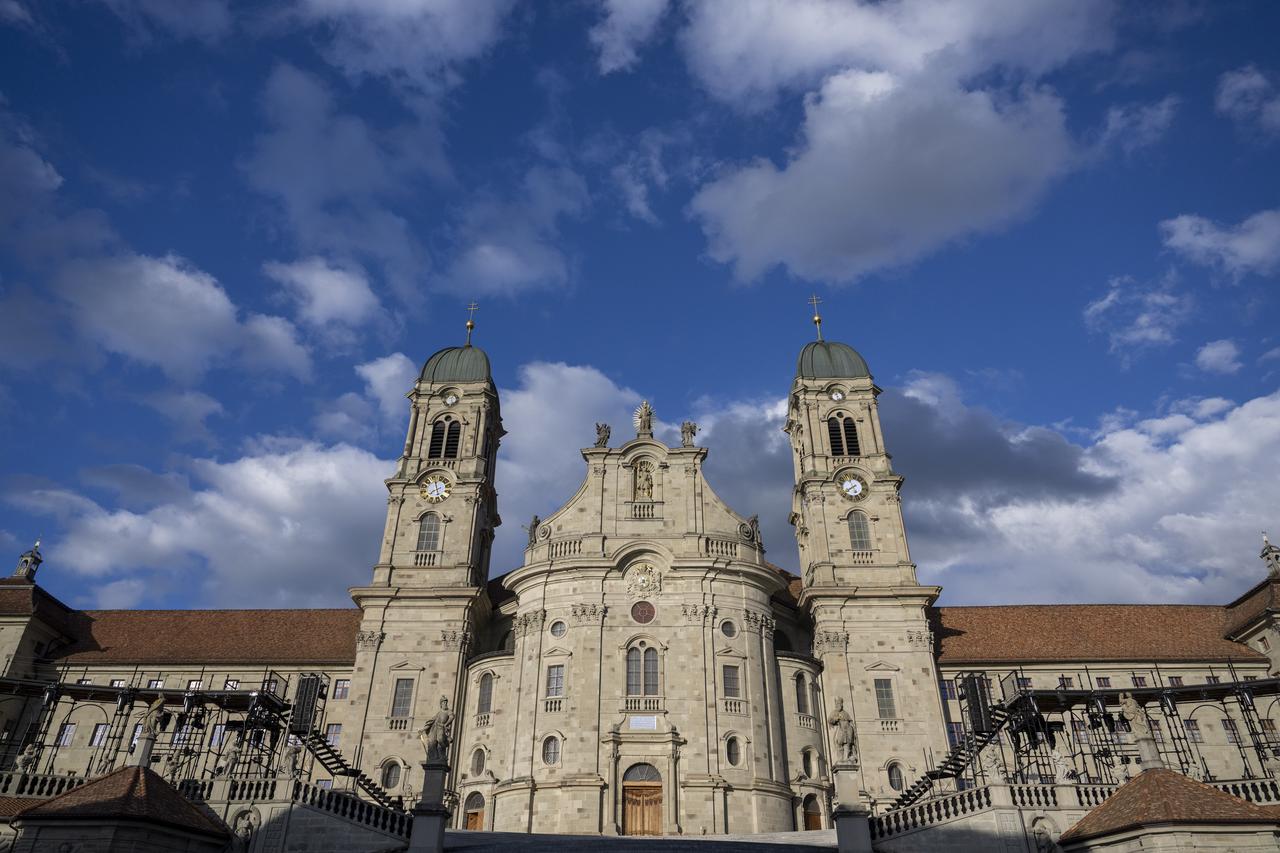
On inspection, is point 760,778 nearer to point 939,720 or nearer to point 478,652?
point 939,720

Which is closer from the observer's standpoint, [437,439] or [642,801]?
[642,801]

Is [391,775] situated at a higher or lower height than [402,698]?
lower

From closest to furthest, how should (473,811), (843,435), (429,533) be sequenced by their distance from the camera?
(473,811) → (429,533) → (843,435)

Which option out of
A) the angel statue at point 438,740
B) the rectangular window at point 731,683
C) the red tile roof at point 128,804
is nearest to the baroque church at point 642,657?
the rectangular window at point 731,683

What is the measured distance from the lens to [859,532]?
5047cm

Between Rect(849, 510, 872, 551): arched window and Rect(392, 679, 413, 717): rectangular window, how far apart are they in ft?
81.5

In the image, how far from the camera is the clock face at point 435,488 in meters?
51.0

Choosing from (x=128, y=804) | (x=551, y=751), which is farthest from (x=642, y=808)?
(x=128, y=804)

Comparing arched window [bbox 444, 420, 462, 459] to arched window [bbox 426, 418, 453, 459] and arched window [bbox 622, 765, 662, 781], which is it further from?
arched window [bbox 622, 765, 662, 781]

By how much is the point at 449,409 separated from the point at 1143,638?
41.6 meters

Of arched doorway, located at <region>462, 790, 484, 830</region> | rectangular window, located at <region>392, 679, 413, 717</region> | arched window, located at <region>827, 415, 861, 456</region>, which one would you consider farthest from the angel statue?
arched window, located at <region>827, 415, 861, 456</region>

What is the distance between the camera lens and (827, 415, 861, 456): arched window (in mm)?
53444

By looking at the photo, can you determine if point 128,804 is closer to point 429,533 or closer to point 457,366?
point 429,533

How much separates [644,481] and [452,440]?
41.2 feet
